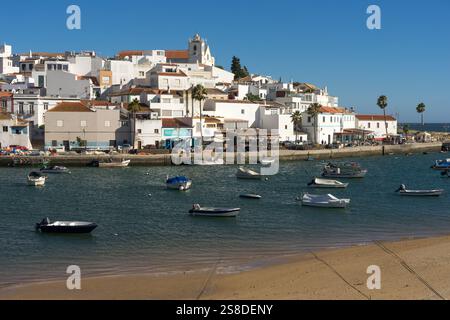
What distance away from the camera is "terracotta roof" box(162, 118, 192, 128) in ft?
251

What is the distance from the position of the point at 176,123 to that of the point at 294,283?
58.2 m

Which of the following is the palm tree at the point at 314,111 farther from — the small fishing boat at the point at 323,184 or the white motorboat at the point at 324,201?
the white motorboat at the point at 324,201

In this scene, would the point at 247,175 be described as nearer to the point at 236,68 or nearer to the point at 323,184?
the point at 323,184

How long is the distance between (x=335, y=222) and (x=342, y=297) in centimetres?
1510

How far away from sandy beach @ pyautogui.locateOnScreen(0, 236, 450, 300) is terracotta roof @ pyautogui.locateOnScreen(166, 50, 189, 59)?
101 m

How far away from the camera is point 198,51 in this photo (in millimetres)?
121125

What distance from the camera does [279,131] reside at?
291 ft

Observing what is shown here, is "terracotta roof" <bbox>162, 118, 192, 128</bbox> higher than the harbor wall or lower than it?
higher

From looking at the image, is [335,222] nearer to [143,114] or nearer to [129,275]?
[129,275]

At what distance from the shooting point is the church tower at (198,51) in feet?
396

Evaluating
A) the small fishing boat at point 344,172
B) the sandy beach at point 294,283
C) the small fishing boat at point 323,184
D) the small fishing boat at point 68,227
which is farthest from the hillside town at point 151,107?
the sandy beach at point 294,283

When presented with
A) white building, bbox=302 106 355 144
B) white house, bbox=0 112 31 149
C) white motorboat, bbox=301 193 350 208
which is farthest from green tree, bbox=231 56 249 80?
white motorboat, bbox=301 193 350 208

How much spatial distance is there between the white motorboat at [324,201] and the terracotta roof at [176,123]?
40302 millimetres

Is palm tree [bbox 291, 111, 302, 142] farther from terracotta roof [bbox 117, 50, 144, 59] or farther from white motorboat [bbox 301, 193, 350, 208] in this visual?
white motorboat [bbox 301, 193, 350, 208]
